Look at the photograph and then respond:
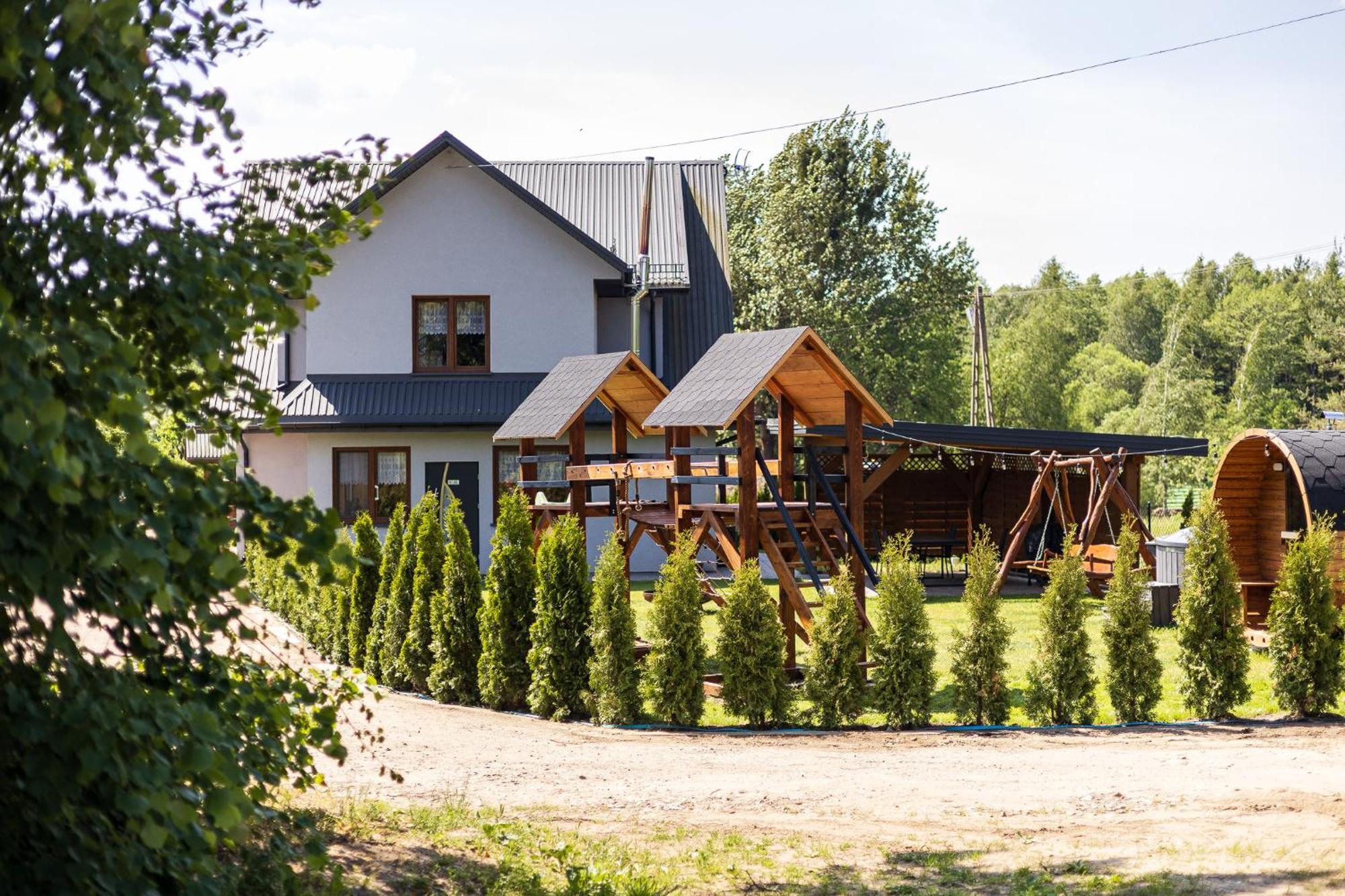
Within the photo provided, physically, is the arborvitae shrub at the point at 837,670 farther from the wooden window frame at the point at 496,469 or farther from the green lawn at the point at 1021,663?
the wooden window frame at the point at 496,469

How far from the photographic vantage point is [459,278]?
24.2 m

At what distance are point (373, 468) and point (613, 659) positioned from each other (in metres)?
14.1

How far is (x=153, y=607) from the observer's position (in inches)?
140

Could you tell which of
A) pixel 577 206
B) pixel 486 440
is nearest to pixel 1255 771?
pixel 486 440

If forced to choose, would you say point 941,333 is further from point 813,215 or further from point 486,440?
point 486,440

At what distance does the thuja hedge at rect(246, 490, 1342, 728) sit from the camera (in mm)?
10469

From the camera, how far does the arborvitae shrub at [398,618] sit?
12883 mm

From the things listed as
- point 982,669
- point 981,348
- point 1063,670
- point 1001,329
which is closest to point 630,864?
point 982,669

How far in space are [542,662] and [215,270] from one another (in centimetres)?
803

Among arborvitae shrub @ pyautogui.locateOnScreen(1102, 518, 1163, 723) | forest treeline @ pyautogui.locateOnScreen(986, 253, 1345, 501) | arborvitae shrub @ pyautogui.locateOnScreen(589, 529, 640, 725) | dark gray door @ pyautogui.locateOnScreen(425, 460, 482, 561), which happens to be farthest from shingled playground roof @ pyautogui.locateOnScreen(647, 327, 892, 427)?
forest treeline @ pyautogui.locateOnScreen(986, 253, 1345, 501)

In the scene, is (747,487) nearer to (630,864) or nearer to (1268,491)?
(630,864)

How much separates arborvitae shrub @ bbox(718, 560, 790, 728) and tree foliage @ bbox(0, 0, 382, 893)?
6.73 m

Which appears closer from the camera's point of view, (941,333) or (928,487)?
(928,487)

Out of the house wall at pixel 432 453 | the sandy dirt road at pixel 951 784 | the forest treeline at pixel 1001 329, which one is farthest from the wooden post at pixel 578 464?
the forest treeline at pixel 1001 329
